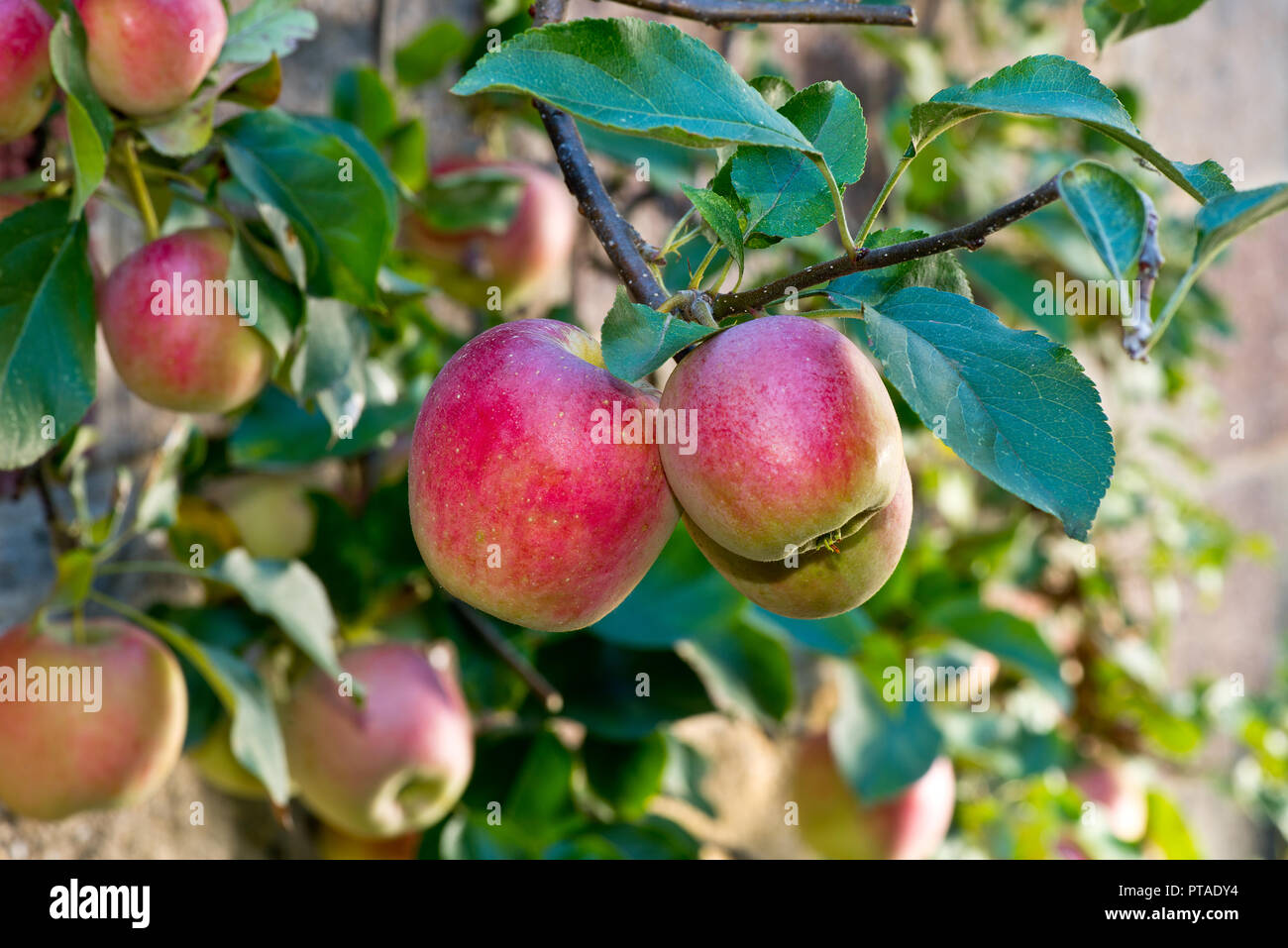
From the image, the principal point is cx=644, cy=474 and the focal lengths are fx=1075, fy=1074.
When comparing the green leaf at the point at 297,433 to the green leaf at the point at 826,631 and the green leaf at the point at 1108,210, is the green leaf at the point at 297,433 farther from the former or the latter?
the green leaf at the point at 1108,210

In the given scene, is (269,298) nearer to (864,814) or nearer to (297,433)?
(297,433)

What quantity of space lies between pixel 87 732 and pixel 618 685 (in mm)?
351

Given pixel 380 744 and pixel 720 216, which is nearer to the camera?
pixel 720 216

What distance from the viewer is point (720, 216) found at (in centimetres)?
37

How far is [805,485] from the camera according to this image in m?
0.32

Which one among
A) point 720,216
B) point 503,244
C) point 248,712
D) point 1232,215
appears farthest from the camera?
point 503,244

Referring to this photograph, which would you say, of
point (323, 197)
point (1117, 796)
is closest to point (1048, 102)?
point (323, 197)

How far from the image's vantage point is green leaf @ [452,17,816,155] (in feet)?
0.99

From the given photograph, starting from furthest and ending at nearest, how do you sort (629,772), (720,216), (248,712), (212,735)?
(629,772)
(212,735)
(248,712)
(720,216)

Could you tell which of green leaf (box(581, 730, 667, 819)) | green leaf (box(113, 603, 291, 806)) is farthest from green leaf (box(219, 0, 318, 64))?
green leaf (box(581, 730, 667, 819))

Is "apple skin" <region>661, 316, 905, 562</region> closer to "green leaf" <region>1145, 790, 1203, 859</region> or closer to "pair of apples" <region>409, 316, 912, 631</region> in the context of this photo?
"pair of apples" <region>409, 316, 912, 631</region>

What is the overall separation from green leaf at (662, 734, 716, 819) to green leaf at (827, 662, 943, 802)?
0.40 feet

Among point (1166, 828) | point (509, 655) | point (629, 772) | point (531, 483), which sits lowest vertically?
point (1166, 828)

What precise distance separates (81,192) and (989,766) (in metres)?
1.08
